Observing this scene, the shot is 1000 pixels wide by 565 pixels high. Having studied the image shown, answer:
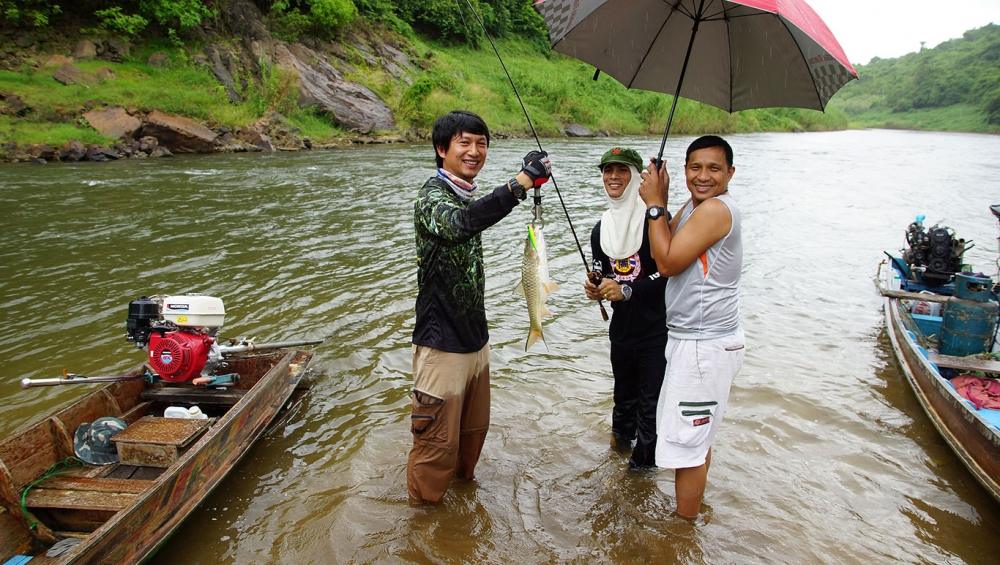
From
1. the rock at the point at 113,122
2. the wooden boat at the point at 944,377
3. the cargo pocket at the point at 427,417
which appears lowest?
the wooden boat at the point at 944,377

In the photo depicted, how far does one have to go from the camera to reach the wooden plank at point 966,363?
226 inches

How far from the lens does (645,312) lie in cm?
420

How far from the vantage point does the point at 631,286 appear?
163 inches

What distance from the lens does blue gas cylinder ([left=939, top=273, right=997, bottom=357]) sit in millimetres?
6281

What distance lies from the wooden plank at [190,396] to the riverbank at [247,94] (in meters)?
20.9

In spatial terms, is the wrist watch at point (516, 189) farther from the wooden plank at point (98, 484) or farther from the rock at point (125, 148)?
the rock at point (125, 148)

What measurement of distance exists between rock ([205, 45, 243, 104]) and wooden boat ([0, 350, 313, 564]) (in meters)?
27.5

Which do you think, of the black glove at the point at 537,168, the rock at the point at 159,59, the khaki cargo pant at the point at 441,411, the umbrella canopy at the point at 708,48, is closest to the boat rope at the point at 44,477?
the khaki cargo pant at the point at 441,411

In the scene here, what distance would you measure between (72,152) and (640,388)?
24559 mm

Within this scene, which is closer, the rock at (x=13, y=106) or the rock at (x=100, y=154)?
the rock at (x=13, y=106)

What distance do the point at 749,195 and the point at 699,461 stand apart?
1976 centimetres

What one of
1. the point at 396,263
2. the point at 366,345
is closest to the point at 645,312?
the point at 366,345

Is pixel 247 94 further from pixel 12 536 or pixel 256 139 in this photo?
pixel 12 536

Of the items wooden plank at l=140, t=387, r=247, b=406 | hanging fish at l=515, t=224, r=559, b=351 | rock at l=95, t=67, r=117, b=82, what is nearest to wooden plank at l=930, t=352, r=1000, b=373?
hanging fish at l=515, t=224, r=559, b=351
